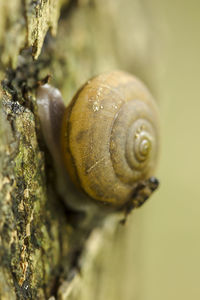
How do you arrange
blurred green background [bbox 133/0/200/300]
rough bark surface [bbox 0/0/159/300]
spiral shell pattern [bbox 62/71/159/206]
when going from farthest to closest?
blurred green background [bbox 133/0/200/300] < spiral shell pattern [bbox 62/71/159/206] < rough bark surface [bbox 0/0/159/300]

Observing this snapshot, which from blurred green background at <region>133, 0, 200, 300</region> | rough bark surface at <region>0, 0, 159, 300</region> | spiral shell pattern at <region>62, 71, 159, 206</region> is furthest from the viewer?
→ blurred green background at <region>133, 0, 200, 300</region>

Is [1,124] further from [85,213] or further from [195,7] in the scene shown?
[195,7]

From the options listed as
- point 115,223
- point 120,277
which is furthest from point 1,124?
point 120,277

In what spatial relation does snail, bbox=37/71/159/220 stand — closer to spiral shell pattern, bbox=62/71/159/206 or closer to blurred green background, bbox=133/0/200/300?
spiral shell pattern, bbox=62/71/159/206

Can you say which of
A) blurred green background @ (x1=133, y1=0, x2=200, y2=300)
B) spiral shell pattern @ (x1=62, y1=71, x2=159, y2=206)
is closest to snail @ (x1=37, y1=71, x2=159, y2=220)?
spiral shell pattern @ (x1=62, y1=71, x2=159, y2=206)

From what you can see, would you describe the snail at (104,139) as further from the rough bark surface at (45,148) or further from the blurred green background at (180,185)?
the blurred green background at (180,185)

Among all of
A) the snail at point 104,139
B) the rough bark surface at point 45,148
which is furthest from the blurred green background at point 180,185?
the snail at point 104,139
